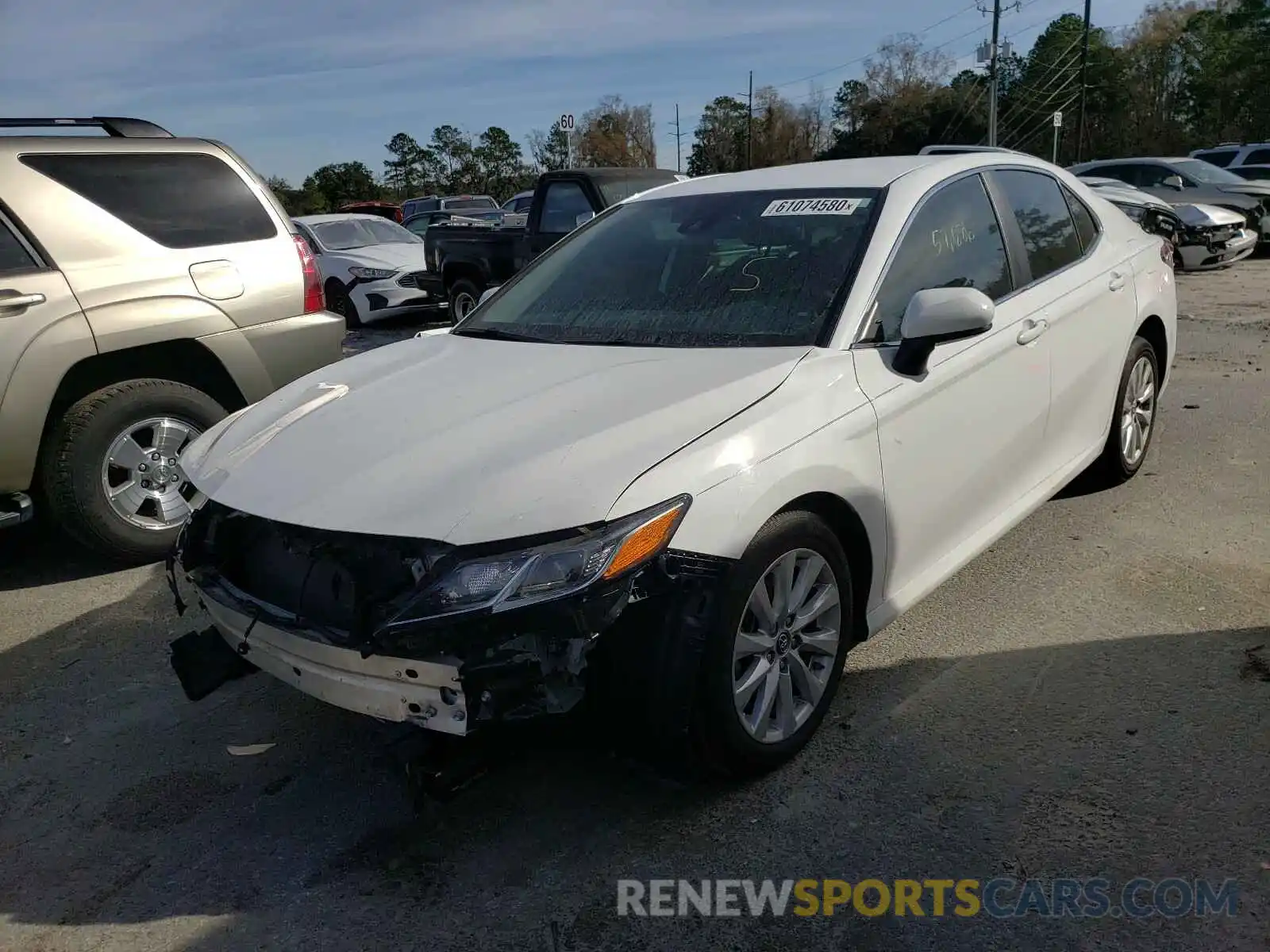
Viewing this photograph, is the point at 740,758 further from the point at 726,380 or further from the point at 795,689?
the point at 726,380

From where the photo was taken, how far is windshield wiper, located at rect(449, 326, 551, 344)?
12.0 ft


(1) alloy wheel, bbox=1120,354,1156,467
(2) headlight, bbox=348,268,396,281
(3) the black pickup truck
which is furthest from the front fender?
(2) headlight, bbox=348,268,396,281

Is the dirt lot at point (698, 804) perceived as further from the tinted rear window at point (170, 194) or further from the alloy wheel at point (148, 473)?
the tinted rear window at point (170, 194)

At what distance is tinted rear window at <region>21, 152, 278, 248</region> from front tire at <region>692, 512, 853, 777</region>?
3.82 metres

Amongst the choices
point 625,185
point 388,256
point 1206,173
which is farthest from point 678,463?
point 1206,173

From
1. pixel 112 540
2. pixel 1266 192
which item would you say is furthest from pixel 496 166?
pixel 112 540

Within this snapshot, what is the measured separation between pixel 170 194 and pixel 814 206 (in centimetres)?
342

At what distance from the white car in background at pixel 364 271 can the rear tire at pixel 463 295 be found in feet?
2.42

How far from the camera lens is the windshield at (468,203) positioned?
98.7ft

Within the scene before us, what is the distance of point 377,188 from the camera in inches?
2707

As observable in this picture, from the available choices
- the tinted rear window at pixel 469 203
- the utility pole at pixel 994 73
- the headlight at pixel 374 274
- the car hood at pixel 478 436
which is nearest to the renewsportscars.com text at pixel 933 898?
the car hood at pixel 478 436

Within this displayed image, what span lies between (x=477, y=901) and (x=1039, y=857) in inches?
53.9

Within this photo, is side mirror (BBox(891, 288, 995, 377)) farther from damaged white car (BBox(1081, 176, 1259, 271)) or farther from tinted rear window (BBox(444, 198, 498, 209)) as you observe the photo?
tinted rear window (BBox(444, 198, 498, 209))

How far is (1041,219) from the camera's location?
4.31m
